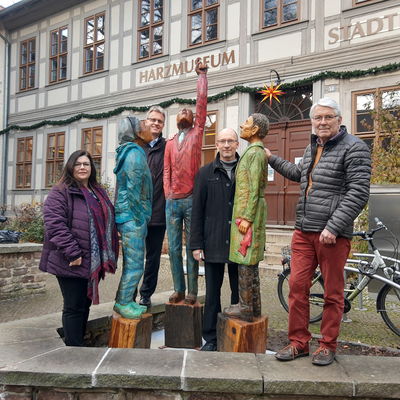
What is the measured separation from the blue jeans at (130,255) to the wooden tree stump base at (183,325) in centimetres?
53

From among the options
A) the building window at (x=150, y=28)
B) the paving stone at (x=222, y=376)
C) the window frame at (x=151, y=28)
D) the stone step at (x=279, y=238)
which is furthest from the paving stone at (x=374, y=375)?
the building window at (x=150, y=28)

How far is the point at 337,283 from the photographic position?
280 cm

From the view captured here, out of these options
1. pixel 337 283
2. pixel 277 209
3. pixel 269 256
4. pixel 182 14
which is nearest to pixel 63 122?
pixel 182 14

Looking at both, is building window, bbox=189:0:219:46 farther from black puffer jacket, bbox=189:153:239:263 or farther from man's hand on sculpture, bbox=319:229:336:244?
man's hand on sculpture, bbox=319:229:336:244

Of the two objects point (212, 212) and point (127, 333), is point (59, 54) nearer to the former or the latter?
point (212, 212)

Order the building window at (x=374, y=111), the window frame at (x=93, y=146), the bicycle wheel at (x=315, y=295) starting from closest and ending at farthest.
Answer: the bicycle wheel at (x=315, y=295)
the building window at (x=374, y=111)
the window frame at (x=93, y=146)

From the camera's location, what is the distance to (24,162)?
623 inches

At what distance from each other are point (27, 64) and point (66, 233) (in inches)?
582

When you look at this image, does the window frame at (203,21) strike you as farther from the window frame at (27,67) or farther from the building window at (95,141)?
the window frame at (27,67)

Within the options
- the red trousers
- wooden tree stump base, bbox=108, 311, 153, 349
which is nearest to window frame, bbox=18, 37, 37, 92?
wooden tree stump base, bbox=108, 311, 153, 349

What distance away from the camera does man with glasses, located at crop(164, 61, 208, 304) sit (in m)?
3.59

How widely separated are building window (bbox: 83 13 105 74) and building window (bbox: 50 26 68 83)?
3.43 ft

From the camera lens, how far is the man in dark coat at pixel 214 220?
328 cm

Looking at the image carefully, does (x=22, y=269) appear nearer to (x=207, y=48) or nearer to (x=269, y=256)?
(x=269, y=256)
